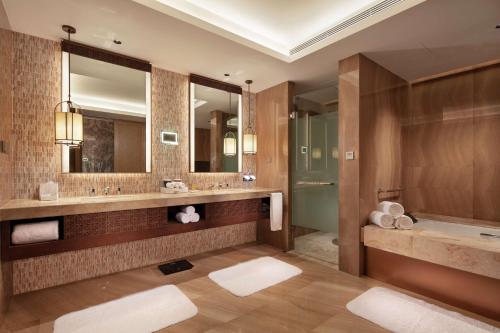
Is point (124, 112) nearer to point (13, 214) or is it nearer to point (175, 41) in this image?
point (175, 41)

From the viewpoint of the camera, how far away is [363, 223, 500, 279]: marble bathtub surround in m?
1.97

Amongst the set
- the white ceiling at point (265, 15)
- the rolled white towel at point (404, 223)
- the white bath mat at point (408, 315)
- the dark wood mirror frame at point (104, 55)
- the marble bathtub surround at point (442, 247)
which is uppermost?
the white ceiling at point (265, 15)

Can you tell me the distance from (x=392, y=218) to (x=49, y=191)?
3531 millimetres

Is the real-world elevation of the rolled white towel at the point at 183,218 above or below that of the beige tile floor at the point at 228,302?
above

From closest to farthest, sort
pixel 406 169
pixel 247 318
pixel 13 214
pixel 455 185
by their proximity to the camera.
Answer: pixel 13 214 → pixel 247 318 → pixel 455 185 → pixel 406 169

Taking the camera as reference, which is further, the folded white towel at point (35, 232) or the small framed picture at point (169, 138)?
the small framed picture at point (169, 138)

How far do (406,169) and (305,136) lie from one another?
162 centimetres

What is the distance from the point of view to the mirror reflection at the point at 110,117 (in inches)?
102

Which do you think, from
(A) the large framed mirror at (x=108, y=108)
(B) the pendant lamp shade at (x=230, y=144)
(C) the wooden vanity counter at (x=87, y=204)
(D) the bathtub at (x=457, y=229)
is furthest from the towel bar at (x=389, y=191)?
(A) the large framed mirror at (x=108, y=108)

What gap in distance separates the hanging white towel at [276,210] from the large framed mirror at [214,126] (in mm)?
797

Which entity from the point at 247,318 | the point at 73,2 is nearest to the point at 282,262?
the point at 247,318

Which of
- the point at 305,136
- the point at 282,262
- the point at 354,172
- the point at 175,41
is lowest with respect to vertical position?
the point at 282,262

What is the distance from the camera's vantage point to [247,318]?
1.95 meters

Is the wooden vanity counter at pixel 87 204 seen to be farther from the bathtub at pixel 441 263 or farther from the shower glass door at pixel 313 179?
the bathtub at pixel 441 263
